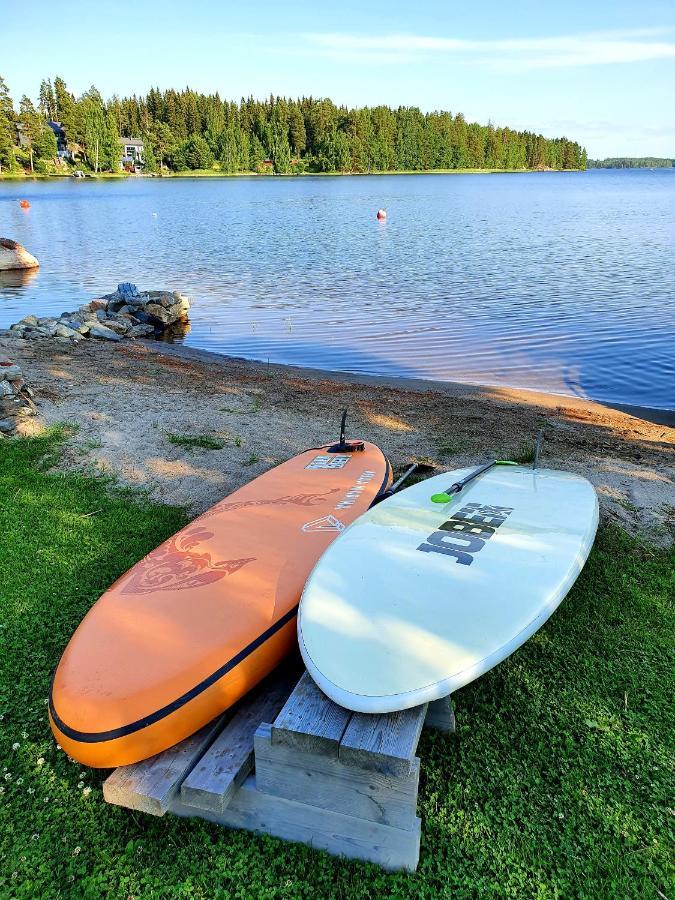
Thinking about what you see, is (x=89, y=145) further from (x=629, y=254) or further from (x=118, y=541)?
(x=118, y=541)

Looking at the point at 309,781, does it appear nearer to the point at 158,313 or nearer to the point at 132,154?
the point at 158,313

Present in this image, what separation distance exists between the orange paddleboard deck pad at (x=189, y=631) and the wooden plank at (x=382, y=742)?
74 cm

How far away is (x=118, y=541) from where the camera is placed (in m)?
5.07

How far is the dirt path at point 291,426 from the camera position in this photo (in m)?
6.31

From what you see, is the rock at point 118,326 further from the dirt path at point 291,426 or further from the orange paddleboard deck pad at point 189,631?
the orange paddleboard deck pad at point 189,631

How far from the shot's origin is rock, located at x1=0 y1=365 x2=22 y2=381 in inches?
311

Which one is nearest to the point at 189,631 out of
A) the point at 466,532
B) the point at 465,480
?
the point at 466,532

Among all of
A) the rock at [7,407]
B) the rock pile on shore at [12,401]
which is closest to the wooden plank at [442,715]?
the rock pile on shore at [12,401]

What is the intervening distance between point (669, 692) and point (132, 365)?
10102mm

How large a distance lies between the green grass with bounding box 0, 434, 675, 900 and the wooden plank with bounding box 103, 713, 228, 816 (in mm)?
251

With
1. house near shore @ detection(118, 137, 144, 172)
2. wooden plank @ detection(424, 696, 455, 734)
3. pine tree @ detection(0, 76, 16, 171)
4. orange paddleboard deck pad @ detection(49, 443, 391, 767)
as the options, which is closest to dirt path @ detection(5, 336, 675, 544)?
orange paddleboard deck pad @ detection(49, 443, 391, 767)

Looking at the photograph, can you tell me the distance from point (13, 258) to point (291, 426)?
22.2 meters

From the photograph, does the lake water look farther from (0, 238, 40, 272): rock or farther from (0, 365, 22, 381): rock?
(0, 365, 22, 381): rock

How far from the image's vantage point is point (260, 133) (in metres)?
119
